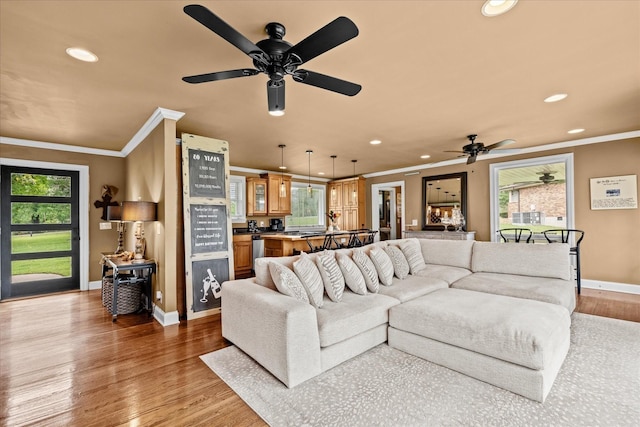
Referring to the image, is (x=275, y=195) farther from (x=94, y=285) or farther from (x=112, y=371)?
(x=112, y=371)

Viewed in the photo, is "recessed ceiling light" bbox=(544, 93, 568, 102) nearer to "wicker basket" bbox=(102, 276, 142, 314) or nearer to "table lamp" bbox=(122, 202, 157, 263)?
"table lamp" bbox=(122, 202, 157, 263)

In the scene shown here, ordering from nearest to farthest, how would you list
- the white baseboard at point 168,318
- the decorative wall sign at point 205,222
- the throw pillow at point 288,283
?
1. the throw pillow at point 288,283
2. the white baseboard at point 168,318
3. the decorative wall sign at point 205,222

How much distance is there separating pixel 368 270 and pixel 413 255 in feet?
4.08

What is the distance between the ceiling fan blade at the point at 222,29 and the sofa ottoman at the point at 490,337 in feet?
7.78

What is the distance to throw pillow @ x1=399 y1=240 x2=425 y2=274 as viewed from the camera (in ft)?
13.2

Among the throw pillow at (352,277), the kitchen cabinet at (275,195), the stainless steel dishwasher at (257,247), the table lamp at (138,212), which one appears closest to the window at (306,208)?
the kitchen cabinet at (275,195)

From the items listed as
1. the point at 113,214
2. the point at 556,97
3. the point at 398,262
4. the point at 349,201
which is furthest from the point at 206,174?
the point at 349,201

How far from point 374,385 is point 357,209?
6.25m

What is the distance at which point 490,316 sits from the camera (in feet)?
7.63

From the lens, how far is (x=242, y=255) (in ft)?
21.2

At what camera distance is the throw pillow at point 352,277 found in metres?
3.03

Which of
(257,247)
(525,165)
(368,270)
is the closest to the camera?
(368,270)

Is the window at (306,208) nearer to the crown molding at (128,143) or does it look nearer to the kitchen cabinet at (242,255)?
the kitchen cabinet at (242,255)

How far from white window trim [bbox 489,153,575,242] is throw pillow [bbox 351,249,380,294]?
13.5 feet
